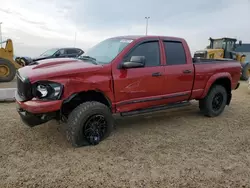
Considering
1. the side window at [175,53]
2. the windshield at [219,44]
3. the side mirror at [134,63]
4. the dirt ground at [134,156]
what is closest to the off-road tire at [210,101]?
the dirt ground at [134,156]

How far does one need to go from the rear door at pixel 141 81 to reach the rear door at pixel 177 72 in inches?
7.6

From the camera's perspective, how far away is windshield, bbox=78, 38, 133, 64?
4.23 meters

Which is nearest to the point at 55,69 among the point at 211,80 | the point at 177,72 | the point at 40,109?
the point at 40,109

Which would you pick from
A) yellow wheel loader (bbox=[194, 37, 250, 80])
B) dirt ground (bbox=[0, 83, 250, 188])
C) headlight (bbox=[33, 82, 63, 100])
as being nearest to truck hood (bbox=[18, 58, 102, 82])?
headlight (bbox=[33, 82, 63, 100])

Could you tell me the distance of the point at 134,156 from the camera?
11.5 feet

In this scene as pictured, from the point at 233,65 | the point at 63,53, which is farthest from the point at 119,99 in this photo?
the point at 63,53

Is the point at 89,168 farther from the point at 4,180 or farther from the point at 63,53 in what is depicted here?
the point at 63,53

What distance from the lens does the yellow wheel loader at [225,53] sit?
Result: 46.7 feet

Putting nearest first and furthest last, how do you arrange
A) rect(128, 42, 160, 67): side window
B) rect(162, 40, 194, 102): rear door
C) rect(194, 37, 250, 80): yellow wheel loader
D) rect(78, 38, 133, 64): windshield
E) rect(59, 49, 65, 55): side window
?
rect(78, 38, 133, 64): windshield
rect(128, 42, 160, 67): side window
rect(162, 40, 194, 102): rear door
rect(59, 49, 65, 55): side window
rect(194, 37, 250, 80): yellow wheel loader

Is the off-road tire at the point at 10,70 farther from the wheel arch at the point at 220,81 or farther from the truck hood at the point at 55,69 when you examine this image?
the wheel arch at the point at 220,81

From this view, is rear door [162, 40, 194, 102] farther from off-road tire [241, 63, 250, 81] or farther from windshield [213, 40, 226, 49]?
windshield [213, 40, 226, 49]

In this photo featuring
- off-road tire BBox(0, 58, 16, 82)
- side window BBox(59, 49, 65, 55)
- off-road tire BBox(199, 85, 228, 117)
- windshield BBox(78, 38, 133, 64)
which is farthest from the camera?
Result: side window BBox(59, 49, 65, 55)

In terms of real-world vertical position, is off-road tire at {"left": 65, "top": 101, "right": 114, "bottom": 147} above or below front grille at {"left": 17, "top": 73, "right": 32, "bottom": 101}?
below

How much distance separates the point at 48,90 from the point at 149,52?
2129 millimetres
